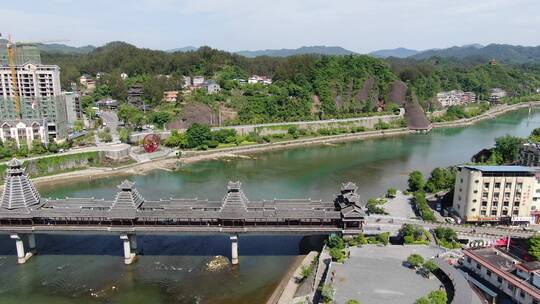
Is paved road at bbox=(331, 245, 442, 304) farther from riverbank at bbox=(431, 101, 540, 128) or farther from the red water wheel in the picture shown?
riverbank at bbox=(431, 101, 540, 128)

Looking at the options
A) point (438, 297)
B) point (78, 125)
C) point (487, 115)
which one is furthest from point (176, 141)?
point (487, 115)

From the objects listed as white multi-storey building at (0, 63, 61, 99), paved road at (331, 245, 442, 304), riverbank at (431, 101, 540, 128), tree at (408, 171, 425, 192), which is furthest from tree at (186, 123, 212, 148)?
riverbank at (431, 101, 540, 128)

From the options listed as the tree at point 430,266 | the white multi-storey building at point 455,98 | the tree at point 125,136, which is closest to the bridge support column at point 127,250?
the tree at point 430,266

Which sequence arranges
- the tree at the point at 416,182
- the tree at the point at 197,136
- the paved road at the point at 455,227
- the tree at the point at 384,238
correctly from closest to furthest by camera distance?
1. the tree at the point at 384,238
2. the paved road at the point at 455,227
3. the tree at the point at 416,182
4. the tree at the point at 197,136

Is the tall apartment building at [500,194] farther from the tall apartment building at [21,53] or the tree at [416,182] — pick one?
the tall apartment building at [21,53]

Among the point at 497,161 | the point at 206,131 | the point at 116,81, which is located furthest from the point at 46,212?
the point at 116,81

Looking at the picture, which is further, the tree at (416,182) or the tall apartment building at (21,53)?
the tall apartment building at (21,53)

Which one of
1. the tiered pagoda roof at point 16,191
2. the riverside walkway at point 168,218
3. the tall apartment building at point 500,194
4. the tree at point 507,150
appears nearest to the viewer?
the riverside walkway at point 168,218
